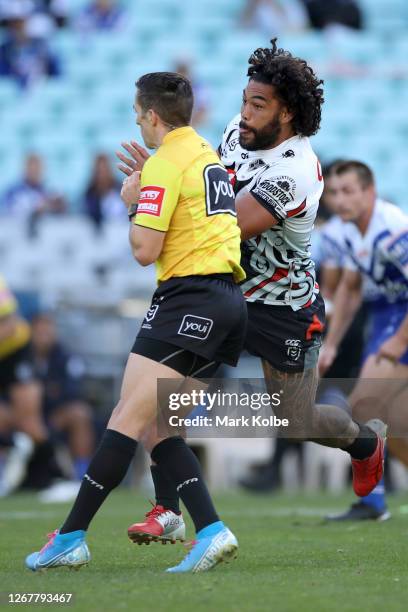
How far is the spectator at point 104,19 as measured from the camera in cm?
1692

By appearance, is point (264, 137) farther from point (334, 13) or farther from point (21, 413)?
point (334, 13)

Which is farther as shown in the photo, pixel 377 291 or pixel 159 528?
pixel 377 291

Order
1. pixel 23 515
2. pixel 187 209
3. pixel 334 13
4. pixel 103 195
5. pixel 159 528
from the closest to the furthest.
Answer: pixel 187 209 < pixel 159 528 < pixel 23 515 < pixel 103 195 < pixel 334 13

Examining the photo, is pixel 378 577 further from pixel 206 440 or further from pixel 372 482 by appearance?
pixel 206 440

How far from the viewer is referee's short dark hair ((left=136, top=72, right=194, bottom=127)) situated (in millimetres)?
4949

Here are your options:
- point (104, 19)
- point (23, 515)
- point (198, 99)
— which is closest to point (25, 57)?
point (104, 19)

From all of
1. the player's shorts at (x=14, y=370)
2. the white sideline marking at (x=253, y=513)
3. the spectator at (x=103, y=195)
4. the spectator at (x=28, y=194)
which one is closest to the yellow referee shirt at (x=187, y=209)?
the white sideline marking at (x=253, y=513)

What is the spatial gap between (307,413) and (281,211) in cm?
99

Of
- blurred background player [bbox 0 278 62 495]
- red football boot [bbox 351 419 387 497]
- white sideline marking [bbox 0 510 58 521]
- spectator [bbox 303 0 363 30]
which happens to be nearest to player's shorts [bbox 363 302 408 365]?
red football boot [bbox 351 419 387 497]

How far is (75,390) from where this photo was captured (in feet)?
39.7

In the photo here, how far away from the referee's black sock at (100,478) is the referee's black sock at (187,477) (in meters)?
0.25

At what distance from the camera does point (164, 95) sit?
16.3ft

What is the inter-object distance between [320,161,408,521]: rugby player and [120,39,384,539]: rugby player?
154 cm

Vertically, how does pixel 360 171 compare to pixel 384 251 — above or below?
above
